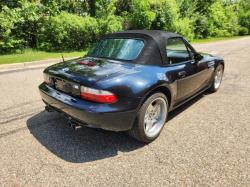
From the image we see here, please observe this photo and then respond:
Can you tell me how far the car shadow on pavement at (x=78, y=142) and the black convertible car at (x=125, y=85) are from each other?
0.92ft

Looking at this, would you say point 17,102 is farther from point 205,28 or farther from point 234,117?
point 205,28

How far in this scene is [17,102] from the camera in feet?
13.3

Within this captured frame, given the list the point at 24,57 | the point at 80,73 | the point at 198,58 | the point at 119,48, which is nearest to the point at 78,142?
the point at 80,73

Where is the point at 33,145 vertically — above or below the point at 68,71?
below

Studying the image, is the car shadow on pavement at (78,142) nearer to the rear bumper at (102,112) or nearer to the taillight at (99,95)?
the rear bumper at (102,112)

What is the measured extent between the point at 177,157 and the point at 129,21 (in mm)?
16137

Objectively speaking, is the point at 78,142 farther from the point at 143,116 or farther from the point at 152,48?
the point at 152,48

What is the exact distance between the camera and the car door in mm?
3012

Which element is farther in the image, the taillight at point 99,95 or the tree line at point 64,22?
the tree line at point 64,22

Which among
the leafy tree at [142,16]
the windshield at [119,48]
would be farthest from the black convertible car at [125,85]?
the leafy tree at [142,16]

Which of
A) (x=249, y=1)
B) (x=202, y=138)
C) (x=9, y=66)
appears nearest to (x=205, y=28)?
(x=9, y=66)

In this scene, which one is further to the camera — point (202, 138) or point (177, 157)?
point (202, 138)

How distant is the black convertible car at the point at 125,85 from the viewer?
2186 millimetres

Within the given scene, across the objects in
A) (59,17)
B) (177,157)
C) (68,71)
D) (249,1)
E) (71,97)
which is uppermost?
(249,1)
